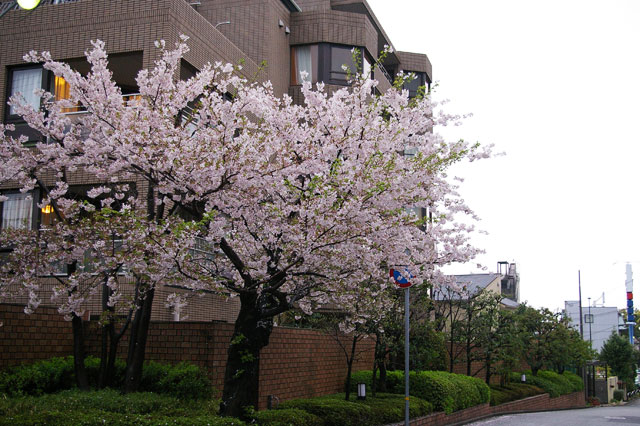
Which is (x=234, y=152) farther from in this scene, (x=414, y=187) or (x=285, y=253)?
(x=414, y=187)

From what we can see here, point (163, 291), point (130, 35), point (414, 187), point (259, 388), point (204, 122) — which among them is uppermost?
point (130, 35)

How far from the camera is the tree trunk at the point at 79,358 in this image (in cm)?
1204

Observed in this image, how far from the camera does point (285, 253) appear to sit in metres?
10.9

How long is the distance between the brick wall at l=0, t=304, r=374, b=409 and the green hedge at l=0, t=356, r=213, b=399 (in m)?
0.29

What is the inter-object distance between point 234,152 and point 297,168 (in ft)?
3.50

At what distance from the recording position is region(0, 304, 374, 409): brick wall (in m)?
11.9

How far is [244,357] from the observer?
11.4 m

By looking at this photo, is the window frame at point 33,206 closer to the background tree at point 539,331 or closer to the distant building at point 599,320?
the background tree at point 539,331

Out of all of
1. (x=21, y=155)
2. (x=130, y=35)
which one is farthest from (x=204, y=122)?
(x=130, y=35)

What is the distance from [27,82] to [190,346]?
953 centimetres

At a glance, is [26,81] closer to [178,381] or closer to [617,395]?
[178,381]

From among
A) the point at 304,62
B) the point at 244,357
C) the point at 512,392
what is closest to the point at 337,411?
the point at 244,357

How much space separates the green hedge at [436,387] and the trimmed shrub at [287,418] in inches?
267

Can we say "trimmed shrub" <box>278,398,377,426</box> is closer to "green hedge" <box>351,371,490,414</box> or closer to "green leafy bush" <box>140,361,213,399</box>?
"green leafy bush" <box>140,361,213,399</box>
